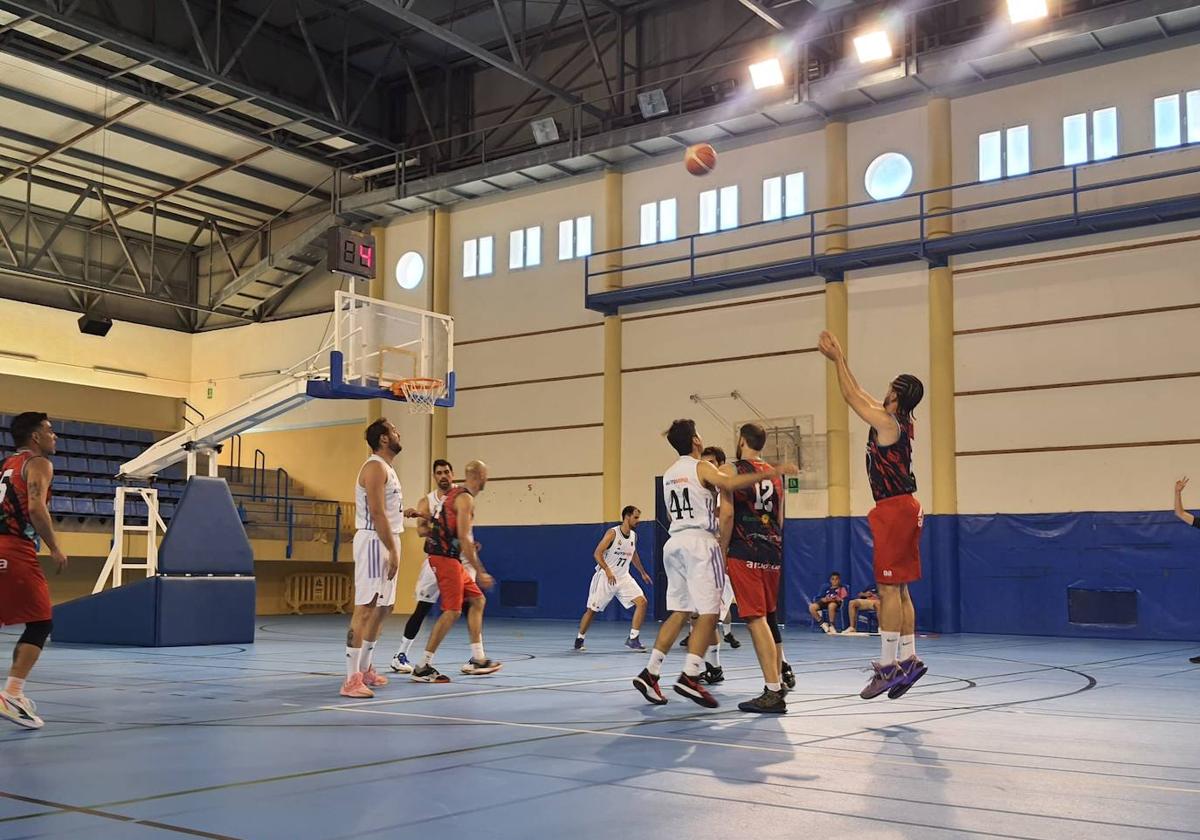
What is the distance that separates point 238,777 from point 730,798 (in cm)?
236

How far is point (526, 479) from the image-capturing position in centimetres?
2589

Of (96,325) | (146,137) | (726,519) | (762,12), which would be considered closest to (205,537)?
(726,519)

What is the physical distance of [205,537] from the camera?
15836 mm

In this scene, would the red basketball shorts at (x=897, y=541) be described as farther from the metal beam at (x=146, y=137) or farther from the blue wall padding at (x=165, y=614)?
the metal beam at (x=146, y=137)

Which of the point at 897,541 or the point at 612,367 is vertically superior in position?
the point at 612,367

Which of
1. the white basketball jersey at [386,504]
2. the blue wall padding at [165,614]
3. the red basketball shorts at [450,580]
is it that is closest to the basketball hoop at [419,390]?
the blue wall padding at [165,614]

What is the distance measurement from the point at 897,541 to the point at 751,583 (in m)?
1.07

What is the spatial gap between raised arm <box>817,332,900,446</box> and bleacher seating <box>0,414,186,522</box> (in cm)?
2123

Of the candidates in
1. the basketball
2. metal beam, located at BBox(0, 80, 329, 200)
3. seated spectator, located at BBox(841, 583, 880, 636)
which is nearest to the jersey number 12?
Result: the basketball

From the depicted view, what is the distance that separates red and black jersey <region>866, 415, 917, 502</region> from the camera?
8.00 meters

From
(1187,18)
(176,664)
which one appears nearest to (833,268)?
(1187,18)

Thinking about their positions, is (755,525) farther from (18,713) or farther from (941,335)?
(941,335)

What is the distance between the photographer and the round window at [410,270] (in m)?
28.0

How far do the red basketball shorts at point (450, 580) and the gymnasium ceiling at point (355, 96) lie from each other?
39.2 feet
